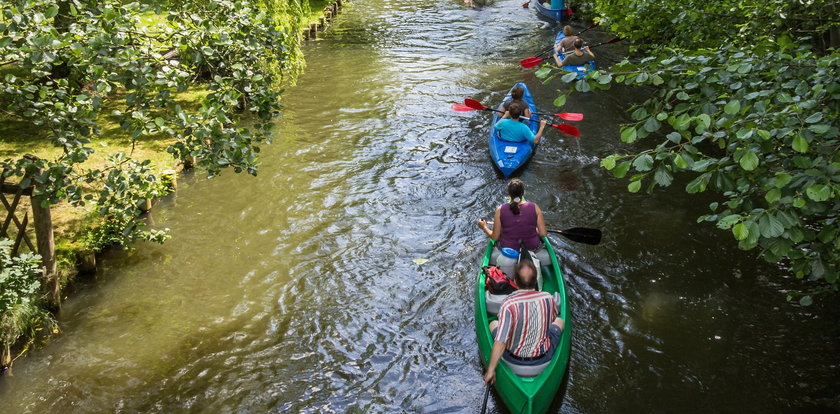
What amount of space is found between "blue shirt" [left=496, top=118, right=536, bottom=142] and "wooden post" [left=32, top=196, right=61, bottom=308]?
6.99m

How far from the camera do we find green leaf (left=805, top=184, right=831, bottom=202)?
3.19m

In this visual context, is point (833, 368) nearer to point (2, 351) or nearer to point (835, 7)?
point (835, 7)

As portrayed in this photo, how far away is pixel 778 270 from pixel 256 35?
7.20 meters

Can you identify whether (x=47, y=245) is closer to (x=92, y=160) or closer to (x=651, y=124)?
(x=92, y=160)

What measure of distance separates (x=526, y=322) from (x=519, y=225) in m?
1.94

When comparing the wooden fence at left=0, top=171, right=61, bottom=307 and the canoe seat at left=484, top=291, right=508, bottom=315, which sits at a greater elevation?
the wooden fence at left=0, top=171, right=61, bottom=307

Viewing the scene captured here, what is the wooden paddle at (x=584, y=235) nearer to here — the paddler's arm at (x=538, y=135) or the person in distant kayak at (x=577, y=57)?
the paddler's arm at (x=538, y=135)

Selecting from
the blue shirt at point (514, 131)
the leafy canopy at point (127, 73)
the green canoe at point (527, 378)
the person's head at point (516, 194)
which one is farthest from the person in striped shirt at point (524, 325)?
the blue shirt at point (514, 131)

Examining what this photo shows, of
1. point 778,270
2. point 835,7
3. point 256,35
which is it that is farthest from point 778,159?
point 256,35

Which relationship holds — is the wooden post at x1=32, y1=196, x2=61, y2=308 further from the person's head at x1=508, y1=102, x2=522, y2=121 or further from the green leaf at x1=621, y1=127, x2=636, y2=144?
the person's head at x1=508, y1=102, x2=522, y2=121

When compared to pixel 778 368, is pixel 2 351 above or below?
above

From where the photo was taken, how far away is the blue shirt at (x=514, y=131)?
10.2 m

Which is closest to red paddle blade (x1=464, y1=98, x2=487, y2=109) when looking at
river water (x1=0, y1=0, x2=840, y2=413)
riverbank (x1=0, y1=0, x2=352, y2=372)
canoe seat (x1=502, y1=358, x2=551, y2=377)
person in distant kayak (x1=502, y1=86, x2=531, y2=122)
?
person in distant kayak (x1=502, y1=86, x2=531, y2=122)

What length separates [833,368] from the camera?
6.02m
